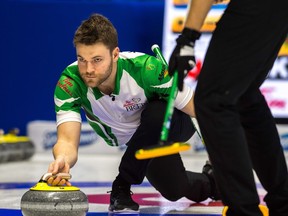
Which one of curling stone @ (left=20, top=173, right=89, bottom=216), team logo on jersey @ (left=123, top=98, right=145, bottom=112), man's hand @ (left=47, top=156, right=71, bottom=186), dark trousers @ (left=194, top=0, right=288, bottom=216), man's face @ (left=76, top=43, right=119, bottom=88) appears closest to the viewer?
dark trousers @ (left=194, top=0, right=288, bottom=216)

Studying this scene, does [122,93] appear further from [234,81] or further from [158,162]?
[234,81]

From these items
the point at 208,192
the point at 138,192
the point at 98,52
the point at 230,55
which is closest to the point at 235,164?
the point at 230,55

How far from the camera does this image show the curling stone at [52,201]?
8.50ft

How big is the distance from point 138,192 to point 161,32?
3782 millimetres

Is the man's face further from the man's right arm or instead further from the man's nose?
the man's right arm

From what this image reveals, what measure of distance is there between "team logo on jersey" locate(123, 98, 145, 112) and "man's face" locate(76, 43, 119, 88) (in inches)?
8.9

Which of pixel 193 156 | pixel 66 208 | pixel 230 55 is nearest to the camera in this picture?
pixel 230 55

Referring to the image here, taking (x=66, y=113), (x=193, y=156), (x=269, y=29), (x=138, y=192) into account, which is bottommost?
(x=193, y=156)

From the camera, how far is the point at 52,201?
2.59m

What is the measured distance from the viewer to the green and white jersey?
313 cm

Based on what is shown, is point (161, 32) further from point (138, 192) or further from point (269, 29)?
point (269, 29)

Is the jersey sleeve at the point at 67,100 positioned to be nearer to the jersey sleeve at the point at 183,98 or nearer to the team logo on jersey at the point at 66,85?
the team logo on jersey at the point at 66,85

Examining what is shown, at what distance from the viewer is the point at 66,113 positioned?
10.1 ft

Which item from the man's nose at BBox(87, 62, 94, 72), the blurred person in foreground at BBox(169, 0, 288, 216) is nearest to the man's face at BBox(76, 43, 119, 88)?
the man's nose at BBox(87, 62, 94, 72)
